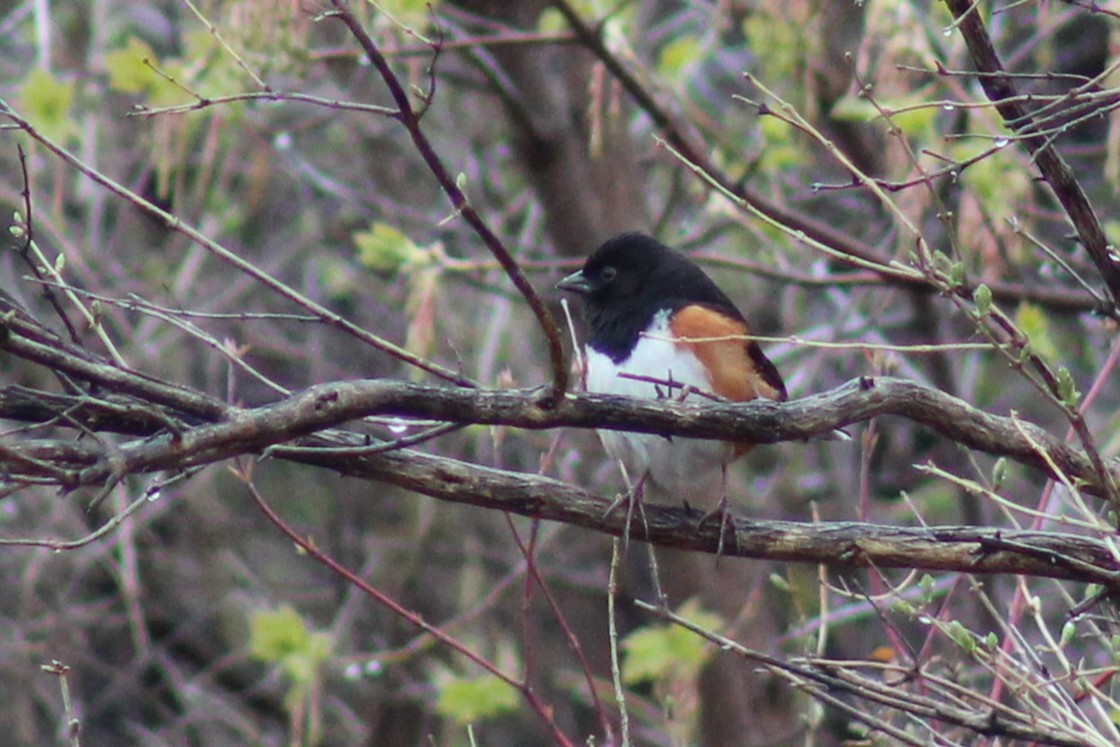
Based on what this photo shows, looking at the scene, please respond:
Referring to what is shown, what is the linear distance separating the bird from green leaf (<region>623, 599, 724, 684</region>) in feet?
3.80

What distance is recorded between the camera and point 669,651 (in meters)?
4.80

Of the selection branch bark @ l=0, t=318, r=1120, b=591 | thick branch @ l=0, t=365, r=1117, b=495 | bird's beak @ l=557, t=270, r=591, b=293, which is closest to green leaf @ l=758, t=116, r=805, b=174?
bird's beak @ l=557, t=270, r=591, b=293

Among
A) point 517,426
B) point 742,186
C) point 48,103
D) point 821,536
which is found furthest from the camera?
point 48,103

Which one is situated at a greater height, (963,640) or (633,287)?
(633,287)

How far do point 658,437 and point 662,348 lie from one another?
0.20 metres

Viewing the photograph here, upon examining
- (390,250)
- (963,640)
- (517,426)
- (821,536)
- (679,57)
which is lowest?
(963,640)

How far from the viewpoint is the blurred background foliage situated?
4.96 m

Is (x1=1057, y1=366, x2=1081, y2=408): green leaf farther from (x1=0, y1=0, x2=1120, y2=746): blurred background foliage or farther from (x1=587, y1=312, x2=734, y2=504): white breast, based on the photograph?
(x1=0, y1=0, x2=1120, y2=746): blurred background foliage

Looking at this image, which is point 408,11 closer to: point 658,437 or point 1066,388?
point 658,437

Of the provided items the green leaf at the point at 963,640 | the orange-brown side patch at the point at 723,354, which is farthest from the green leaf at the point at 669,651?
the green leaf at the point at 963,640

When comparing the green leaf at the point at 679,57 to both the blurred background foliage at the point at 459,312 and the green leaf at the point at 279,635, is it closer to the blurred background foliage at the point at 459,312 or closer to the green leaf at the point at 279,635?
the blurred background foliage at the point at 459,312

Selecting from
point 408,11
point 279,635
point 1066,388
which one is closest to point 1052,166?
point 1066,388

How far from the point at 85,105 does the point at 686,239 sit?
240 centimetres

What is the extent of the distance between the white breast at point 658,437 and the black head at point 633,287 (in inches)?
4.8
